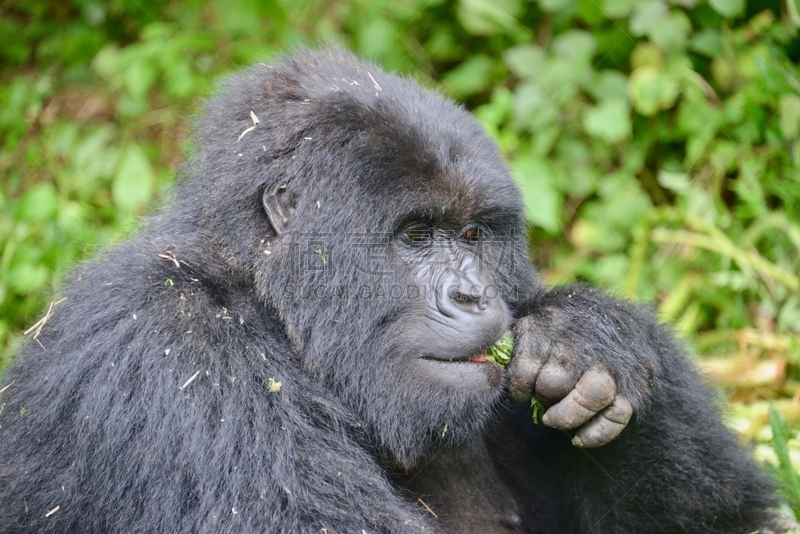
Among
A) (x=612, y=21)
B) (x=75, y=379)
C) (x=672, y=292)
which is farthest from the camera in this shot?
(x=612, y=21)

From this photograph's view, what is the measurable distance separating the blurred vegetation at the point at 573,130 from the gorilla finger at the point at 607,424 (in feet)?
6.67

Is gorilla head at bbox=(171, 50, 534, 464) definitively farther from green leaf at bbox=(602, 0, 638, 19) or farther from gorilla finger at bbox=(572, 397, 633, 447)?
green leaf at bbox=(602, 0, 638, 19)

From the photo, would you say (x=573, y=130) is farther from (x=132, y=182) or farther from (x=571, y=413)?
(x=571, y=413)

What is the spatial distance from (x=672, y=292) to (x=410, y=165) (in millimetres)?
3413

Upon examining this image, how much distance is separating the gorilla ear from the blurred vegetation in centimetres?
234

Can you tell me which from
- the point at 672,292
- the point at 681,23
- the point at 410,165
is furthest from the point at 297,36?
the point at 410,165

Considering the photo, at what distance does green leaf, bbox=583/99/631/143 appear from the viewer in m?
5.71

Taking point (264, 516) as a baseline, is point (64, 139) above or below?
below

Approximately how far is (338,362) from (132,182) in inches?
154

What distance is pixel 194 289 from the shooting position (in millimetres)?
2654

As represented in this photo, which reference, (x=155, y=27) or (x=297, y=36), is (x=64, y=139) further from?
(x=297, y=36)

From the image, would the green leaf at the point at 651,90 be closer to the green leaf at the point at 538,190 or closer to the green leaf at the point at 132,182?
the green leaf at the point at 538,190

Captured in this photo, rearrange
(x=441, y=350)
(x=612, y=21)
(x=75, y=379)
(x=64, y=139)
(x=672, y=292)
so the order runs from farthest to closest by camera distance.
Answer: (x=64, y=139) → (x=612, y=21) → (x=672, y=292) → (x=441, y=350) → (x=75, y=379)

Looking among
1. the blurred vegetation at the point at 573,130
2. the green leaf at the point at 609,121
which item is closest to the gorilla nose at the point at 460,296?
the blurred vegetation at the point at 573,130
